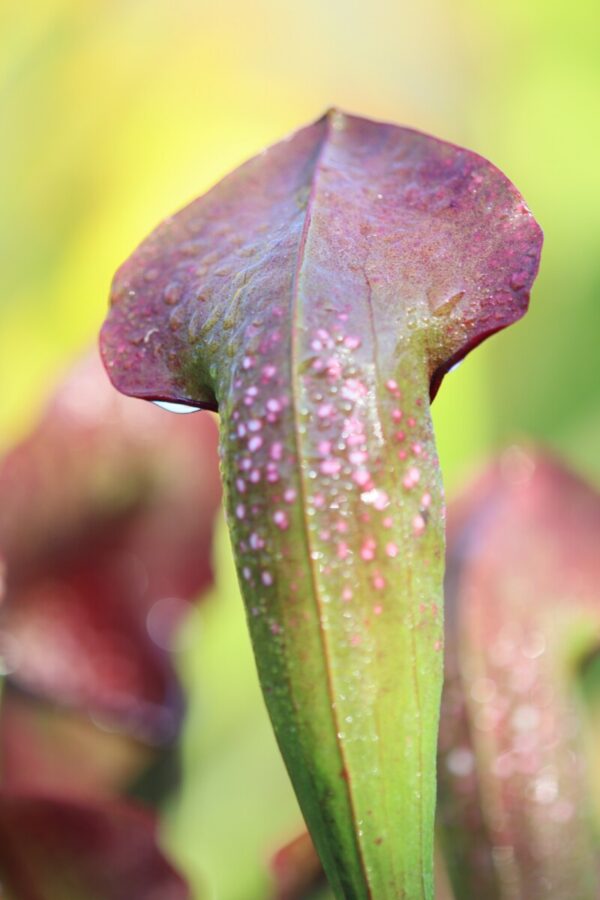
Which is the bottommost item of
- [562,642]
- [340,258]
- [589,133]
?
[562,642]

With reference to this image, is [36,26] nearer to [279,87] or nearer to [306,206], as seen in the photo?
[279,87]

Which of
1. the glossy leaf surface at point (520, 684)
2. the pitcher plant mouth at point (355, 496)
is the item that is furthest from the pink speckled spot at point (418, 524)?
the glossy leaf surface at point (520, 684)

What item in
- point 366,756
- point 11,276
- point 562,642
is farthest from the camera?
point 11,276

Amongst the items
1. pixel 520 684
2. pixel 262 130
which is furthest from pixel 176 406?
pixel 262 130

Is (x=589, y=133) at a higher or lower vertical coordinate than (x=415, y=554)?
higher

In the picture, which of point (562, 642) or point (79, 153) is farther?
point (79, 153)

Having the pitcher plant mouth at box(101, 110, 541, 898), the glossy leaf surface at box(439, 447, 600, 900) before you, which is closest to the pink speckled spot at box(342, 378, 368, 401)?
the pitcher plant mouth at box(101, 110, 541, 898)

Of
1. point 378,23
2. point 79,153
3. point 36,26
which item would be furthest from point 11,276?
point 378,23

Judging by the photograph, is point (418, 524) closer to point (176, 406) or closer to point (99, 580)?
point (176, 406)
